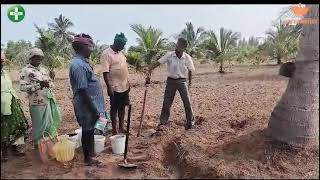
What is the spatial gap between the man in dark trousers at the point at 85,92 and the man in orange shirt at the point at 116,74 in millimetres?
875

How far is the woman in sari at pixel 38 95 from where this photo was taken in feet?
17.2

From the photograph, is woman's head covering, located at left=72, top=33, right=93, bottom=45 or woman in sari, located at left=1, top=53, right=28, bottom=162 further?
woman in sari, located at left=1, top=53, right=28, bottom=162

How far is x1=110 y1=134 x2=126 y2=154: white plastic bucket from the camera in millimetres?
5438

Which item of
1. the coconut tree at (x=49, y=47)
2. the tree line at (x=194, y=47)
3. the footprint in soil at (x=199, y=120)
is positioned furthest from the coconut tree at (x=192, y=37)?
the footprint in soil at (x=199, y=120)

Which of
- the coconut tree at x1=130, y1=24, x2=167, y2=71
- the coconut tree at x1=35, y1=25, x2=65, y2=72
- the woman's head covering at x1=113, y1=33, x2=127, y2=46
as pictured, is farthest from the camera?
the coconut tree at x1=35, y1=25, x2=65, y2=72

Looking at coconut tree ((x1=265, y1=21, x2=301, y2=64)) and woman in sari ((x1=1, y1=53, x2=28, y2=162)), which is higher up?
coconut tree ((x1=265, y1=21, x2=301, y2=64))

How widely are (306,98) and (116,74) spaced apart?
284 centimetres

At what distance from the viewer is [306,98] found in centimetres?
486

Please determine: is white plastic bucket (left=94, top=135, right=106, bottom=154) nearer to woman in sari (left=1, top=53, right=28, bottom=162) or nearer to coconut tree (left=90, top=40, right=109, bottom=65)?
woman in sari (left=1, top=53, right=28, bottom=162)

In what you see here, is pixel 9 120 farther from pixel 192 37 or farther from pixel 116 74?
pixel 192 37

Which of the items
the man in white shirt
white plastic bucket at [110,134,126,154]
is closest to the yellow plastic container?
white plastic bucket at [110,134,126,154]

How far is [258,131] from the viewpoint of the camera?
546 centimetres

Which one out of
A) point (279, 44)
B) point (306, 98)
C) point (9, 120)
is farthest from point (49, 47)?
point (306, 98)

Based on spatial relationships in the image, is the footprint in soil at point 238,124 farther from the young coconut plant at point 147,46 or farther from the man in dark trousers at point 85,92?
the young coconut plant at point 147,46
